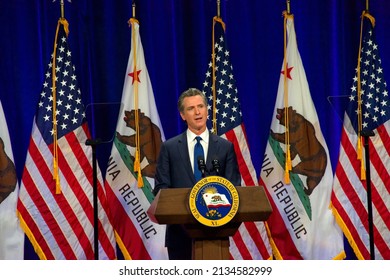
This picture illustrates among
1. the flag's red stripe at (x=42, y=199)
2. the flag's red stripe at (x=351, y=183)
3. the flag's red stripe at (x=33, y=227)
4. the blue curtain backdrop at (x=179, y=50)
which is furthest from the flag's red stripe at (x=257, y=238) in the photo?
the flag's red stripe at (x=33, y=227)

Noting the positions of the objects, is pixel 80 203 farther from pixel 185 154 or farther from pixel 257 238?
pixel 185 154

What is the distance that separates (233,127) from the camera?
5.59 metres

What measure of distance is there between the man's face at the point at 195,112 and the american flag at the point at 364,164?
87.4 inches

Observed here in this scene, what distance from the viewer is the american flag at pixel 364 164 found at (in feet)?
18.2

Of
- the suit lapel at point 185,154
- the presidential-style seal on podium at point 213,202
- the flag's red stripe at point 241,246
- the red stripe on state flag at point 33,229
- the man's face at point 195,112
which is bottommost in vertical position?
the flag's red stripe at point 241,246

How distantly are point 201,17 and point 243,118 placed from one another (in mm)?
951

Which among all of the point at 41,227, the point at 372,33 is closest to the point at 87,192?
the point at 41,227

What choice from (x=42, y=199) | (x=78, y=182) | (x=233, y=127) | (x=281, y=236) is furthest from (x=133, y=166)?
(x=281, y=236)

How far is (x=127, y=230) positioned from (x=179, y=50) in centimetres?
160

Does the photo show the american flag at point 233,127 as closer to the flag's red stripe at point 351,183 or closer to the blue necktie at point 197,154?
the flag's red stripe at point 351,183

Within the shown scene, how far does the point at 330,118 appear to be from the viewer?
19.1 ft

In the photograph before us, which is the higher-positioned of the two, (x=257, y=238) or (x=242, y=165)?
(x=242, y=165)

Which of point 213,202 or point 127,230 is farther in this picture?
point 127,230

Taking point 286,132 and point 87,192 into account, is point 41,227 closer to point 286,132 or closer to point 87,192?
point 87,192
